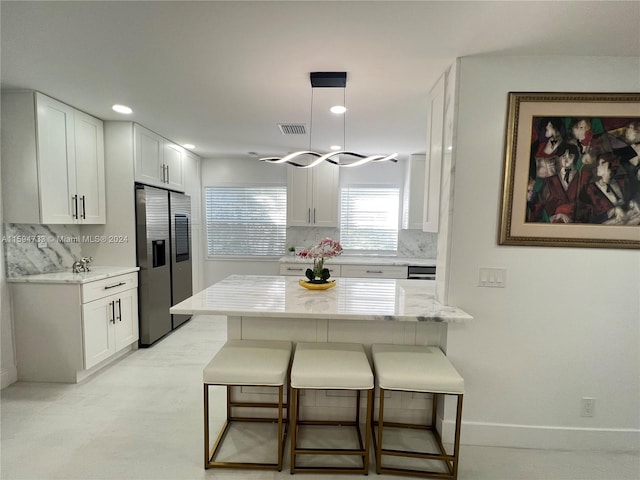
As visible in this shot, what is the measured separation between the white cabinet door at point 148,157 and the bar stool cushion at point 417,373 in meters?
3.05

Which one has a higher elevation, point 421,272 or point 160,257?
point 160,257

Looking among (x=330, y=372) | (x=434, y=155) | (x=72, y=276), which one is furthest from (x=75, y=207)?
(x=434, y=155)

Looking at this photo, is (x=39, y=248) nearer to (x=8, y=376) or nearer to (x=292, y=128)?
(x=8, y=376)

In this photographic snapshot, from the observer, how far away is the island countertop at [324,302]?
66.4 inches

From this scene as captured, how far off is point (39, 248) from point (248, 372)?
2589mm

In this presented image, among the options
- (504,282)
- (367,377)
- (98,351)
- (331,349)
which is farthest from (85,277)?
(504,282)

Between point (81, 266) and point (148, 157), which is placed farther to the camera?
point (148, 157)

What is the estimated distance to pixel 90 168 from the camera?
115 inches

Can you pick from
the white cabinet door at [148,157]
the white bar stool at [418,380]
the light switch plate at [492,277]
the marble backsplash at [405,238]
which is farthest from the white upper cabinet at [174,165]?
the light switch plate at [492,277]

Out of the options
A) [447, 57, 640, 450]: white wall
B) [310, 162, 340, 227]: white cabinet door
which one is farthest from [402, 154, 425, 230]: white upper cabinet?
[447, 57, 640, 450]: white wall

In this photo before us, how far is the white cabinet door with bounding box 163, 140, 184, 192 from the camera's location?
3.67 meters

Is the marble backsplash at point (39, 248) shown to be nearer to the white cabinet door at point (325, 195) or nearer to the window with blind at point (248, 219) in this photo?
the window with blind at point (248, 219)

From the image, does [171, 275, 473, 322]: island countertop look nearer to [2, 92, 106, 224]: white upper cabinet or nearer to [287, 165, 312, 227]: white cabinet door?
[2, 92, 106, 224]: white upper cabinet

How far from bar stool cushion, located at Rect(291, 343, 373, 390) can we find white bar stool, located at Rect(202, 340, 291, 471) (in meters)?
0.10
